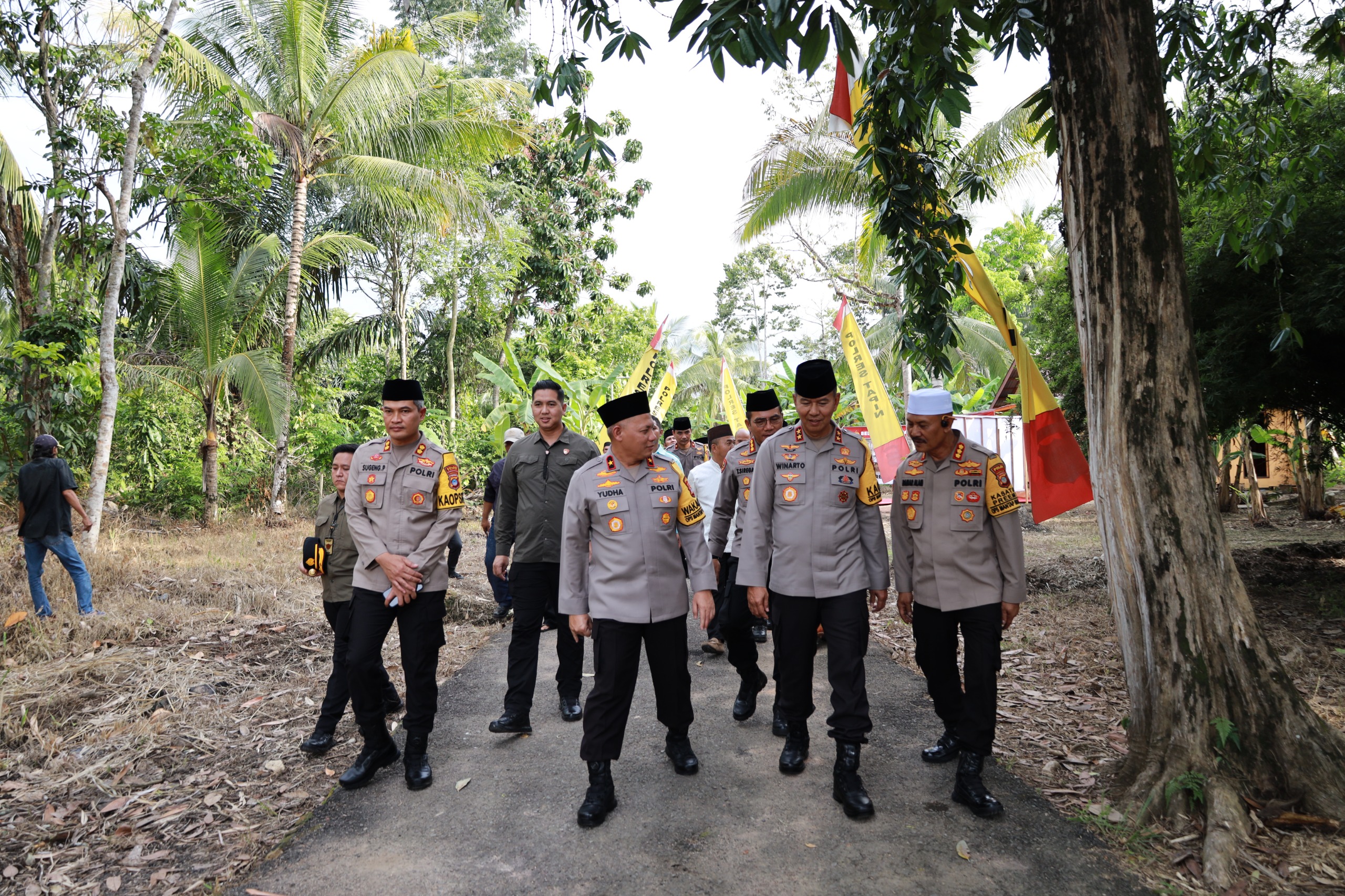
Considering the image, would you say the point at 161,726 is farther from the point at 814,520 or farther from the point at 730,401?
the point at 730,401

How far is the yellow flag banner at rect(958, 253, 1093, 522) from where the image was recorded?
4918 millimetres

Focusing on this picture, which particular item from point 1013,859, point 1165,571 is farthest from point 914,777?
point 1165,571

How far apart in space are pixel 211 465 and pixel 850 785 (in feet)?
51.9

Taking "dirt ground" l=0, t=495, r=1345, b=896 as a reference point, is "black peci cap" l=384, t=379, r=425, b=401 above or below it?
above

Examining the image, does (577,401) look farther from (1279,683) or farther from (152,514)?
(1279,683)

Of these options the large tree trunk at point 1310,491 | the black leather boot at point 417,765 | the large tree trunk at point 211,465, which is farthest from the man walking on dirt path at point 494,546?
the large tree trunk at point 1310,491

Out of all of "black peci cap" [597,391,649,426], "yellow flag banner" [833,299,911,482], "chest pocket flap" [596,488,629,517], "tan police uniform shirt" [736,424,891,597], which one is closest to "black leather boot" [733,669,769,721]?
"tan police uniform shirt" [736,424,891,597]

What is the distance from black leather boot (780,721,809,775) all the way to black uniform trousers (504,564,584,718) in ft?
4.50

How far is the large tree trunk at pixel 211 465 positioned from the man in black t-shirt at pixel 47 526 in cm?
822

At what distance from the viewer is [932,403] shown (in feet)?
13.6

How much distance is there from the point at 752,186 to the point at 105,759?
13483 millimetres

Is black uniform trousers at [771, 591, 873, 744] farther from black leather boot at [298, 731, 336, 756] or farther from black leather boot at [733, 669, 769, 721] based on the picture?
black leather boot at [298, 731, 336, 756]

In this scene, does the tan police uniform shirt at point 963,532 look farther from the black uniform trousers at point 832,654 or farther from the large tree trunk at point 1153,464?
the large tree trunk at point 1153,464

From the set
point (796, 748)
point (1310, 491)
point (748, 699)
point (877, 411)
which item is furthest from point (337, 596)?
point (1310, 491)
